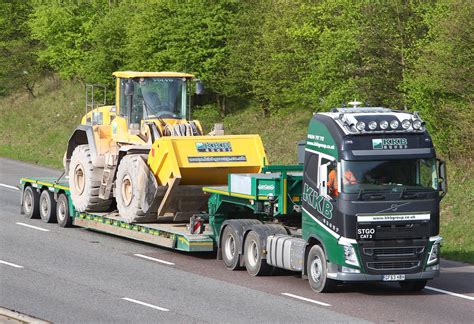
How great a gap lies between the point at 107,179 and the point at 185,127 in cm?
219

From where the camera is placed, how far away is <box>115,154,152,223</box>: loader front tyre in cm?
2417

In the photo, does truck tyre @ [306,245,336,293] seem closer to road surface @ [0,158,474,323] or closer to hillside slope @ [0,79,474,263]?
road surface @ [0,158,474,323]

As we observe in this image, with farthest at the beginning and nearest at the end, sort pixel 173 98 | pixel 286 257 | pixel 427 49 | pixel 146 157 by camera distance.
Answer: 1. pixel 427 49
2. pixel 173 98
3. pixel 146 157
4. pixel 286 257

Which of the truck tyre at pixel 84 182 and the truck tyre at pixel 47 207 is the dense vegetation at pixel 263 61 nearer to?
the truck tyre at pixel 84 182

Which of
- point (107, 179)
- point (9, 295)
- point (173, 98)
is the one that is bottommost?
point (9, 295)

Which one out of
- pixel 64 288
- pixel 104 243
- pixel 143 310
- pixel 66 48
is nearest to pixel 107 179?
pixel 104 243

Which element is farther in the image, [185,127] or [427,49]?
[427,49]

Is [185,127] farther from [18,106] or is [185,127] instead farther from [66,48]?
[18,106]

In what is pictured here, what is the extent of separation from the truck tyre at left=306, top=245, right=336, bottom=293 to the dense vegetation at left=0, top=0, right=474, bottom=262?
18.3 feet

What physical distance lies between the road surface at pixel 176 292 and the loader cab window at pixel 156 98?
11.1 feet

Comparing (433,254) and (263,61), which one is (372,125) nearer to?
(433,254)

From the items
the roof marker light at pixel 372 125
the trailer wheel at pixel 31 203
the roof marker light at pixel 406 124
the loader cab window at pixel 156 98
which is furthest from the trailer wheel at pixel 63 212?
the roof marker light at pixel 406 124

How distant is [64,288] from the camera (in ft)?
64.6

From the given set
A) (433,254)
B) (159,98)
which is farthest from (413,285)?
(159,98)
